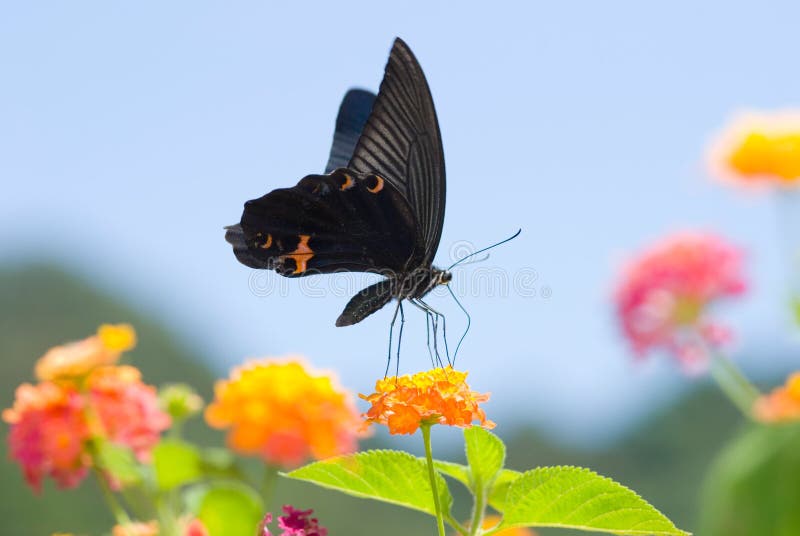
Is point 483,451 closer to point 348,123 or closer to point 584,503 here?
point 584,503

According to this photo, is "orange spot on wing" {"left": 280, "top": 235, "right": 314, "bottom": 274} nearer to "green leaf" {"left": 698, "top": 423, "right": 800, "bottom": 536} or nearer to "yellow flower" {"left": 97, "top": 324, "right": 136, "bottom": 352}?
"yellow flower" {"left": 97, "top": 324, "right": 136, "bottom": 352}

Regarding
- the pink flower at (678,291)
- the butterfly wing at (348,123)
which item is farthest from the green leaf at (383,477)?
the pink flower at (678,291)

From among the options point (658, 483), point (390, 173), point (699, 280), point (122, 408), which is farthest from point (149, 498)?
point (658, 483)

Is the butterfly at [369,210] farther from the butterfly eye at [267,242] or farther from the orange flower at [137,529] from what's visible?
the orange flower at [137,529]

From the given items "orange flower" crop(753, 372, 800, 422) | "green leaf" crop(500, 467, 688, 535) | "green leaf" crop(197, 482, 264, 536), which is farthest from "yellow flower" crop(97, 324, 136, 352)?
"orange flower" crop(753, 372, 800, 422)

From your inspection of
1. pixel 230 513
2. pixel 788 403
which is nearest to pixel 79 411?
pixel 230 513

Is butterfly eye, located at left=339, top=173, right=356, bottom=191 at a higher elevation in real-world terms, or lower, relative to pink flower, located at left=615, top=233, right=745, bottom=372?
lower

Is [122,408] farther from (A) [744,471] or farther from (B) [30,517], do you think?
(B) [30,517]

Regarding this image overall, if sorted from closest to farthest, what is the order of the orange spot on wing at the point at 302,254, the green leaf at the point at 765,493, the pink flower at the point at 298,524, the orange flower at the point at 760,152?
the green leaf at the point at 765,493, the pink flower at the point at 298,524, the orange spot on wing at the point at 302,254, the orange flower at the point at 760,152
